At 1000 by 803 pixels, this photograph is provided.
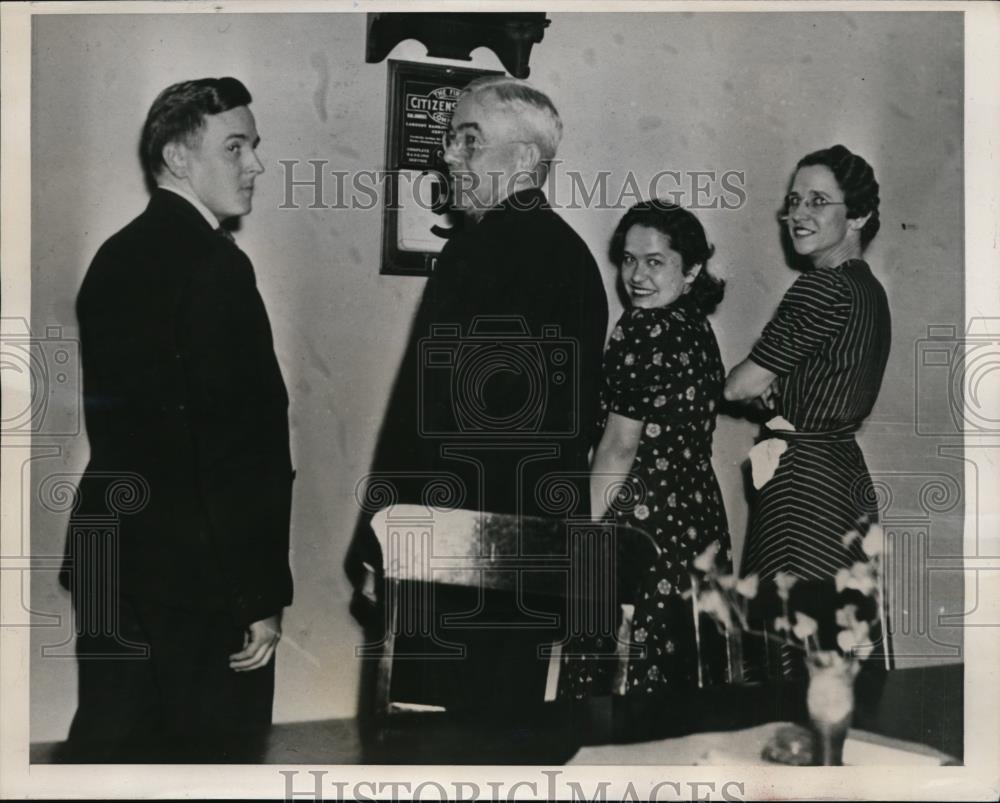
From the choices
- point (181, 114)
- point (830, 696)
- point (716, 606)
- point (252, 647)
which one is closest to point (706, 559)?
point (716, 606)

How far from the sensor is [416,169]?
85.2 inches

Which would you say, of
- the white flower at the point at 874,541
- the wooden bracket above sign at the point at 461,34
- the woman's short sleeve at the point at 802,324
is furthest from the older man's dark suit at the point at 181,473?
the white flower at the point at 874,541

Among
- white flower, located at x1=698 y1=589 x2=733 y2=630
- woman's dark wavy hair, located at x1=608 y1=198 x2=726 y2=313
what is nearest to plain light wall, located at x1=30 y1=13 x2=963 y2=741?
woman's dark wavy hair, located at x1=608 y1=198 x2=726 y2=313

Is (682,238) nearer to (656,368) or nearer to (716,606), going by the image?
(656,368)

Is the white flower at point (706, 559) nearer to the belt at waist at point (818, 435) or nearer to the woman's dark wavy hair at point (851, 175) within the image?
the belt at waist at point (818, 435)

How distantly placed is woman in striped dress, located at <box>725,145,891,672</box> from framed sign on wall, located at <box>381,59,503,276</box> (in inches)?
34.7

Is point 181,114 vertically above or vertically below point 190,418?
above

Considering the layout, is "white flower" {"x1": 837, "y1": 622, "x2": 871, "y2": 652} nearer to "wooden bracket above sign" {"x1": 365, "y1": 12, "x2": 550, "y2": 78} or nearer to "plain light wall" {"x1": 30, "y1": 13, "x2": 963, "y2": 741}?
"plain light wall" {"x1": 30, "y1": 13, "x2": 963, "y2": 741}

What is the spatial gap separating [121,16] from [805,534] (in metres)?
2.27

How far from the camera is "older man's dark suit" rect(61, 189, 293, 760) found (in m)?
2.11

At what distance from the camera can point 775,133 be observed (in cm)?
216

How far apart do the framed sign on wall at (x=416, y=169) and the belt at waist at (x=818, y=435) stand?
1005mm

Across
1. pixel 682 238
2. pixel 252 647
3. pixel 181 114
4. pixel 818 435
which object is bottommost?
pixel 252 647

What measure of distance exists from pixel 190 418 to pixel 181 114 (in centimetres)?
80
